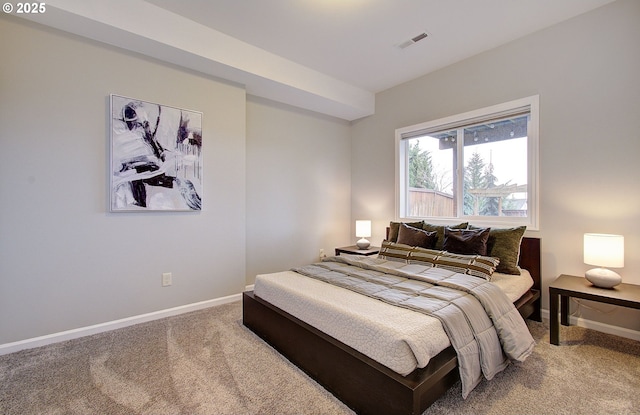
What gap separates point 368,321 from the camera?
1562mm

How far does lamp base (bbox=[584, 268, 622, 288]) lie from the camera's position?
2.21 metres

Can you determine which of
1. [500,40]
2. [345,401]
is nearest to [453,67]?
[500,40]

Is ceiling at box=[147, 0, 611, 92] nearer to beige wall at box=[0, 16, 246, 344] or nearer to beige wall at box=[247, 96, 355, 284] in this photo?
beige wall at box=[0, 16, 246, 344]

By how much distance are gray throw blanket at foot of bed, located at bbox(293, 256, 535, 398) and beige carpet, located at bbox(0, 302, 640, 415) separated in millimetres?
189

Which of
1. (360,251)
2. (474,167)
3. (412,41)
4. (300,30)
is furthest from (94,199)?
(474,167)

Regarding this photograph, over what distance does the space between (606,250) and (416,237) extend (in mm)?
1504

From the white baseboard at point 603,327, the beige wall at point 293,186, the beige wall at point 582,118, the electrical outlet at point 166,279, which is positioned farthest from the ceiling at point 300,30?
the white baseboard at point 603,327

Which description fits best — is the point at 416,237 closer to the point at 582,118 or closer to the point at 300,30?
the point at 582,118

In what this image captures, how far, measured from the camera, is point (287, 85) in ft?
11.2

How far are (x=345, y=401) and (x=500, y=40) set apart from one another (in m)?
3.62

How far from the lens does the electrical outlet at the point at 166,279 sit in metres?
2.84

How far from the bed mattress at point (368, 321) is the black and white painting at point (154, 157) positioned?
→ 138 centimetres

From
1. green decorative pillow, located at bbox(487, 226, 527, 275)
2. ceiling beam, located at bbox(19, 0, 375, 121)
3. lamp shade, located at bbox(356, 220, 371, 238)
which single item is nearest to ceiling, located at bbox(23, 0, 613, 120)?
ceiling beam, located at bbox(19, 0, 375, 121)

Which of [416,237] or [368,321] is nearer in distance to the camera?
[368,321]
